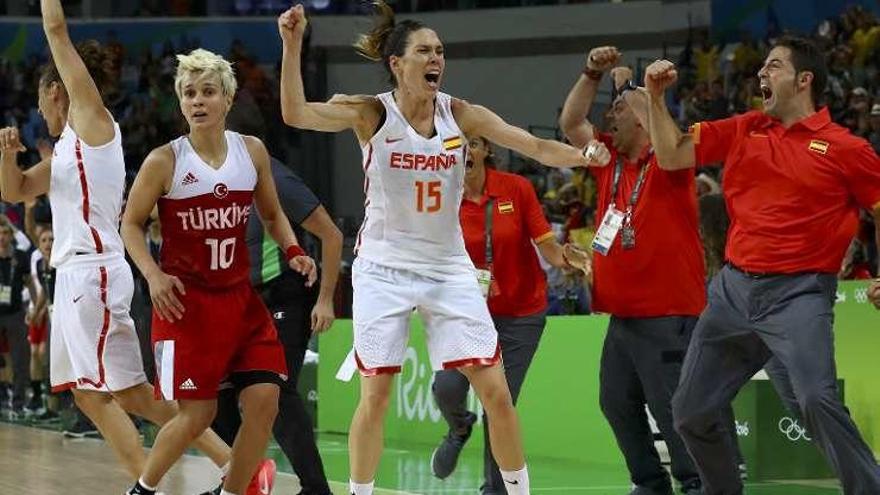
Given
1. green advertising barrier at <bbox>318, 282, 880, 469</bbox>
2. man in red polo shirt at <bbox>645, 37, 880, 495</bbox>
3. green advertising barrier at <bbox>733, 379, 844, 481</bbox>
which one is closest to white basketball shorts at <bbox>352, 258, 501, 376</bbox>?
man in red polo shirt at <bbox>645, 37, 880, 495</bbox>

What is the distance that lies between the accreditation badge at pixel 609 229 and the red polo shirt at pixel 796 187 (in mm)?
1156

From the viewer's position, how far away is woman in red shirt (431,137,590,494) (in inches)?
349

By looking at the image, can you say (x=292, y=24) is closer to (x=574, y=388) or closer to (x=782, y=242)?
(x=782, y=242)

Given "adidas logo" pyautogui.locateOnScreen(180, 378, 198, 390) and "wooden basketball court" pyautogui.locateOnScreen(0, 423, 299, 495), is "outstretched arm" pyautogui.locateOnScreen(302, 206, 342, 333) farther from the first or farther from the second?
"wooden basketball court" pyautogui.locateOnScreen(0, 423, 299, 495)

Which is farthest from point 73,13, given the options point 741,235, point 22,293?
point 741,235

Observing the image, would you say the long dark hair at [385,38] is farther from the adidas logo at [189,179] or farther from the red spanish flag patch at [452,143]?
the adidas logo at [189,179]

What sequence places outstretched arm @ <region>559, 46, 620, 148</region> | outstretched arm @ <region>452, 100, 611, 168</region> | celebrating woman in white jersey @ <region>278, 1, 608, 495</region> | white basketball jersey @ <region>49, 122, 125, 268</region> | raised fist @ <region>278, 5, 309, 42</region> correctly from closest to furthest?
raised fist @ <region>278, 5, 309, 42</region> → outstretched arm @ <region>452, 100, 611, 168</region> → celebrating woman in white jersey @ <region>278, 1, 608, 495</region> → white basketball jersey @ <region>49, 122, 125, 268</region> → outstretched arm @ <region>559, 46, 620, 148</region>

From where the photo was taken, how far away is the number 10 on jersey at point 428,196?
6.90 meters

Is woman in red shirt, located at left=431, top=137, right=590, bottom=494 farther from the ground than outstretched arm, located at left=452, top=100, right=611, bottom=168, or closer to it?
closer to it

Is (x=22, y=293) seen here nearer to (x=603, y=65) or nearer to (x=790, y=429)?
(x=790, y=429)

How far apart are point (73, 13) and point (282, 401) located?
2220cm

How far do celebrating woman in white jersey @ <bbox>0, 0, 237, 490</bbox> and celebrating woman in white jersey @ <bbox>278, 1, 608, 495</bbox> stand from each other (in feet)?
3.88

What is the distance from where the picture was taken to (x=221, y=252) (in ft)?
23.3

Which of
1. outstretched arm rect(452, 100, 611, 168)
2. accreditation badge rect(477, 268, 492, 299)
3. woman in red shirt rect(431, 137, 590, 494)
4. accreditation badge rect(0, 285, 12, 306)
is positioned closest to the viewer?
outstretched arm rect(452, 100, 611, 168)
